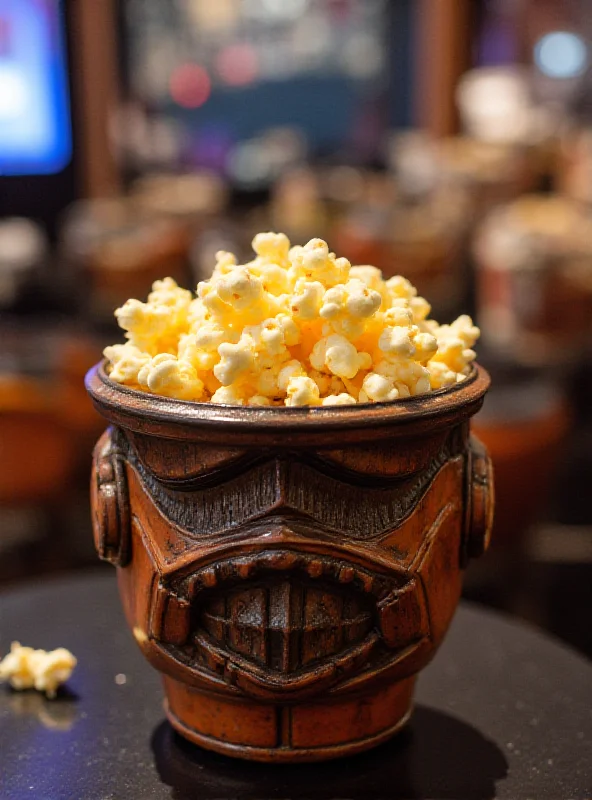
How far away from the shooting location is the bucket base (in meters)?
1.07

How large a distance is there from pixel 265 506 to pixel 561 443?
2.06m

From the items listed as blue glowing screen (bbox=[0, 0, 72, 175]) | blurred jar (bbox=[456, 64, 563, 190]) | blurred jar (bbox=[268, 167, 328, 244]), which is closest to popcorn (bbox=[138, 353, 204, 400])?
blurred jar (bbox=[268, 167, 328, 244])

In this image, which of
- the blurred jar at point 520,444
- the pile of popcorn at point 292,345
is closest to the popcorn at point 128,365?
the pile of popcorn at point 292,345

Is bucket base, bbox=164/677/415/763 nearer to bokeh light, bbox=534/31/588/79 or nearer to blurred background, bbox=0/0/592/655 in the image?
blurred background, bbox=0/0/592/655

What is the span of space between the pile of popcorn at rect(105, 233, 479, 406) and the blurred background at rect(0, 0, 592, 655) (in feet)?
5.43

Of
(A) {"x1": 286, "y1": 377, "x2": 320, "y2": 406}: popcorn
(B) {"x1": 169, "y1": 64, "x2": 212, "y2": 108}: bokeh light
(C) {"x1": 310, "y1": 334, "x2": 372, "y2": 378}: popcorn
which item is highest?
(B) {"x1": 169, "y1": 64, "x2": 212, "y2": 108}: bokeh light

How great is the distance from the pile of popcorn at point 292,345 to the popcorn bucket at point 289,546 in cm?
3

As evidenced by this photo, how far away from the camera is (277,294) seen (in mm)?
1069

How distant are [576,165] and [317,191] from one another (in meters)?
1.47

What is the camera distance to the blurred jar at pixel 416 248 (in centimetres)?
432

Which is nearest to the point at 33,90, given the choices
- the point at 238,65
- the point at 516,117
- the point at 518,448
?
the point at 238,65

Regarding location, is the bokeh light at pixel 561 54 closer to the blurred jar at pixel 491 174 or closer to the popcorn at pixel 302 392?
the blurred jar at pixel 491 174

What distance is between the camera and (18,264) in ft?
16.4

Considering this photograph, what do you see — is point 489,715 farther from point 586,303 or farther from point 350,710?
point 586,303
